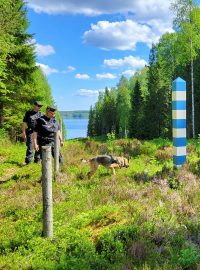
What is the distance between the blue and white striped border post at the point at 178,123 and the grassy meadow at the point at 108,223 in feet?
1.75

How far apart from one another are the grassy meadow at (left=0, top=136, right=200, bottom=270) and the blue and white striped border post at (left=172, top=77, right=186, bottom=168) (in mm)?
532

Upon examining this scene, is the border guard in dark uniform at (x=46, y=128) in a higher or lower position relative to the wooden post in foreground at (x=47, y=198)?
higher

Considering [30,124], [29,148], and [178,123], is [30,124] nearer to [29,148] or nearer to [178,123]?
[29,148]

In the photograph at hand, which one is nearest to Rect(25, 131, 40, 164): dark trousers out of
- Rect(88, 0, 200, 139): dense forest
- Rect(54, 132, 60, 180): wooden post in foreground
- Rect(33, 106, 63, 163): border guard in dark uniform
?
Rect(54, 132, 60, 180): wooden post in foreground

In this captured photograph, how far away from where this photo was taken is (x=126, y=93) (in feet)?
299

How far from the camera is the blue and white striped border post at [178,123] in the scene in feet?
40.1

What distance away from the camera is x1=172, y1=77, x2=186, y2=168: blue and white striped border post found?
1223cm

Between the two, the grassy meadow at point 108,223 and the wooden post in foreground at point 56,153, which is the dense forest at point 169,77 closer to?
the wooden post in foreground at point 56,153

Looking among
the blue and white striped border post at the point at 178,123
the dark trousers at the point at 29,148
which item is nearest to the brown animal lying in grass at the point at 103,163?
the blue and white striped border post at the point at 178,123

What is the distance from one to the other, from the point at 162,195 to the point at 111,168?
3.32m

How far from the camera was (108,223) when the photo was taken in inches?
289

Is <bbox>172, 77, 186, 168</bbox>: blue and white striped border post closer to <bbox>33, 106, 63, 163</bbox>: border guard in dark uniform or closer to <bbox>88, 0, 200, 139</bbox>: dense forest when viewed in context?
<bbox>33, 106, 63, 163</bbox>: border guard in dark uniform

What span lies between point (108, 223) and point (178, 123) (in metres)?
5.86

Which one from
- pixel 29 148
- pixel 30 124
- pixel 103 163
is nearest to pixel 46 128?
pixel 103 163
